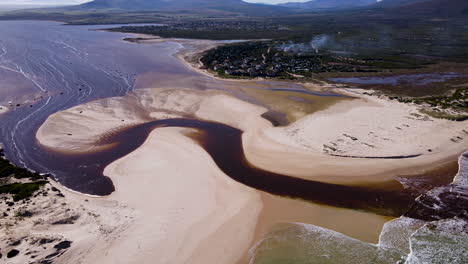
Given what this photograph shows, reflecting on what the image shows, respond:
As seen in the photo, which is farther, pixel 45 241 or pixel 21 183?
pixel 21 183

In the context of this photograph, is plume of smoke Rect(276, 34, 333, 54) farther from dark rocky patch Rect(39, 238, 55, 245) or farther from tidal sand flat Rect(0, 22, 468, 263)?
dark rocky patch Rect(39, 238, 55, 245)

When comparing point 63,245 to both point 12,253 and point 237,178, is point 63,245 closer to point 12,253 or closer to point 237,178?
point 12,253

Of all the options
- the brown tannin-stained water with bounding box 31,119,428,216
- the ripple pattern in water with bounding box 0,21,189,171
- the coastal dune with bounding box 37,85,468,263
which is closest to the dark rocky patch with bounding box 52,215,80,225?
the coastal dune with bounding box 37,85,468,263

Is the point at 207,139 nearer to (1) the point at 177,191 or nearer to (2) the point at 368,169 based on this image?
(1) the point at 177,191

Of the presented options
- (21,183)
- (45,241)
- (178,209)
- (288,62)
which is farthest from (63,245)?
(288,62)

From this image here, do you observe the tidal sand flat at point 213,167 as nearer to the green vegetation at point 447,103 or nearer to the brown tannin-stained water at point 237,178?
the brown tannin-stained water at point 237,178


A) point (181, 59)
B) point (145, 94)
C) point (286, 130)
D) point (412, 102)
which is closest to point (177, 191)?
point (286, 130)

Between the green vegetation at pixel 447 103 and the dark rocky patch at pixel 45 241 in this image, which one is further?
the green vegetation at pixel 447 103

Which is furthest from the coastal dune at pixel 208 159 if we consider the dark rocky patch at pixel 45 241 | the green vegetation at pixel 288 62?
the green vegetation at pixel 288 62

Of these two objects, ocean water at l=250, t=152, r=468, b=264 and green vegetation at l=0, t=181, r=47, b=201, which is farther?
green vegetation at l=0, t=181, r=47, b=201
